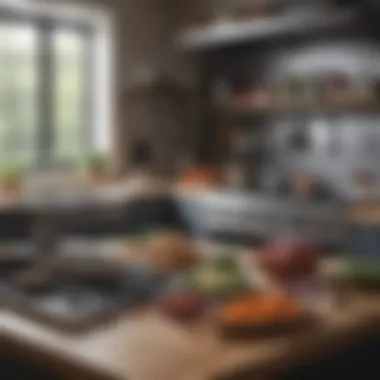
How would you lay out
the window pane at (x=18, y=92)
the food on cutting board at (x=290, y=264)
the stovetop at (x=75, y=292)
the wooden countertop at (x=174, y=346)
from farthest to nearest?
the window pane at (x=18, y=92)
the food on cutting board at (x=290, y=264)
the stovetop at (x=75, y=292)
the wooden countertop at (x=174, y=346)

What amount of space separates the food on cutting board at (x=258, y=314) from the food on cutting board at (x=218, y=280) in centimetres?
14

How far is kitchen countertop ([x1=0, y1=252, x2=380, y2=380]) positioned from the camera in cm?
133

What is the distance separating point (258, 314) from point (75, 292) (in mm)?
534

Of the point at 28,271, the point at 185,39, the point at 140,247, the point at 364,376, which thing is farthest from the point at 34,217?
the point at 364,376

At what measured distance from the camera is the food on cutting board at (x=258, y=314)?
154 cm

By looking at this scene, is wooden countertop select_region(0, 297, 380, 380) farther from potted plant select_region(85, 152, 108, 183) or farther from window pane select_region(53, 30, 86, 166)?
window pane select_region(53, 30, 86, 166)

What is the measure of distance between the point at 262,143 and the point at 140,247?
2663mm

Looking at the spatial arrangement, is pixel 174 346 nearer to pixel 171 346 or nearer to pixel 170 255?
pixel 171 346

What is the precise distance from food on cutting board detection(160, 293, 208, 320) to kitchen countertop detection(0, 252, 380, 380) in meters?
0.03

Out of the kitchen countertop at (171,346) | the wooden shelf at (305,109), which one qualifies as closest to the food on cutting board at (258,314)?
the kitchen countertop at (171,346)

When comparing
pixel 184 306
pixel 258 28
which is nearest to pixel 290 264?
pixel 184 306

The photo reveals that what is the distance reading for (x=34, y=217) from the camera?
3.66 meters

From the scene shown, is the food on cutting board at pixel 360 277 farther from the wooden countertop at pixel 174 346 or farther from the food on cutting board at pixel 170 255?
the food on cutting board at pixel 170 255

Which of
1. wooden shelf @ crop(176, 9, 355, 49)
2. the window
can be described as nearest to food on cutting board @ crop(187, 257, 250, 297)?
wooden shelf @ crop(176, 9, 355, 49)
